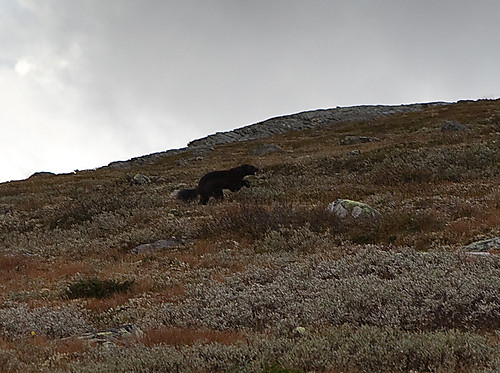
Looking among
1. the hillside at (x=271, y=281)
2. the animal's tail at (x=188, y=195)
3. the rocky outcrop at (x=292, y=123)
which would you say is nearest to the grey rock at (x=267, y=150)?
the rocky outcrop at (x=292, y=123)

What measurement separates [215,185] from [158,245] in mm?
6843

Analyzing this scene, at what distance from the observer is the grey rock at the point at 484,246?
9.27 meters

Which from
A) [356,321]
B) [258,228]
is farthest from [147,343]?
[258,228]

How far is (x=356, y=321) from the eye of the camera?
639 centimetres

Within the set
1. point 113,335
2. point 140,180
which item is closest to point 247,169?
point 140,180

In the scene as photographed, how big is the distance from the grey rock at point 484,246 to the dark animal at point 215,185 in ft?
39.2

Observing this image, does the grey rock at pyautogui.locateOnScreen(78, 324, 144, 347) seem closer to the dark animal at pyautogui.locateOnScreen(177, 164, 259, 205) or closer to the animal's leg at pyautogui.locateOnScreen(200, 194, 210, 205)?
the animal's leg at pyautogui.locateOnScreen(200, 194, 210, 205)

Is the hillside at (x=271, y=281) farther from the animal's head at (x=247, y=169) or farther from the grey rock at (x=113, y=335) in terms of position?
the animal's head at (x=247, y=169)

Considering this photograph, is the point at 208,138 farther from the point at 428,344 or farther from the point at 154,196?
the point at 428,344

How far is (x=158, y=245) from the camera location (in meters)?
13.8

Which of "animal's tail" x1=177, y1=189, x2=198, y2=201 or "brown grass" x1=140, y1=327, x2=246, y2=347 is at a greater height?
"animal's tail" x1=177, y1=189, x2=198, y2=201

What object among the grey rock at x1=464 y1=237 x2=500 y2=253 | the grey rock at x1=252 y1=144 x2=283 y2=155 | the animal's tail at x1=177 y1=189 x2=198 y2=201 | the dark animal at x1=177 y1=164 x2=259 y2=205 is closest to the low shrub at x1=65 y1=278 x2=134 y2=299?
the grey rock at x1=464 y1=237 x2=500 y2=253

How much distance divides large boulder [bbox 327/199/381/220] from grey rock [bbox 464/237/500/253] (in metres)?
3.54

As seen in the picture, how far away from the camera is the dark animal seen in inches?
800
